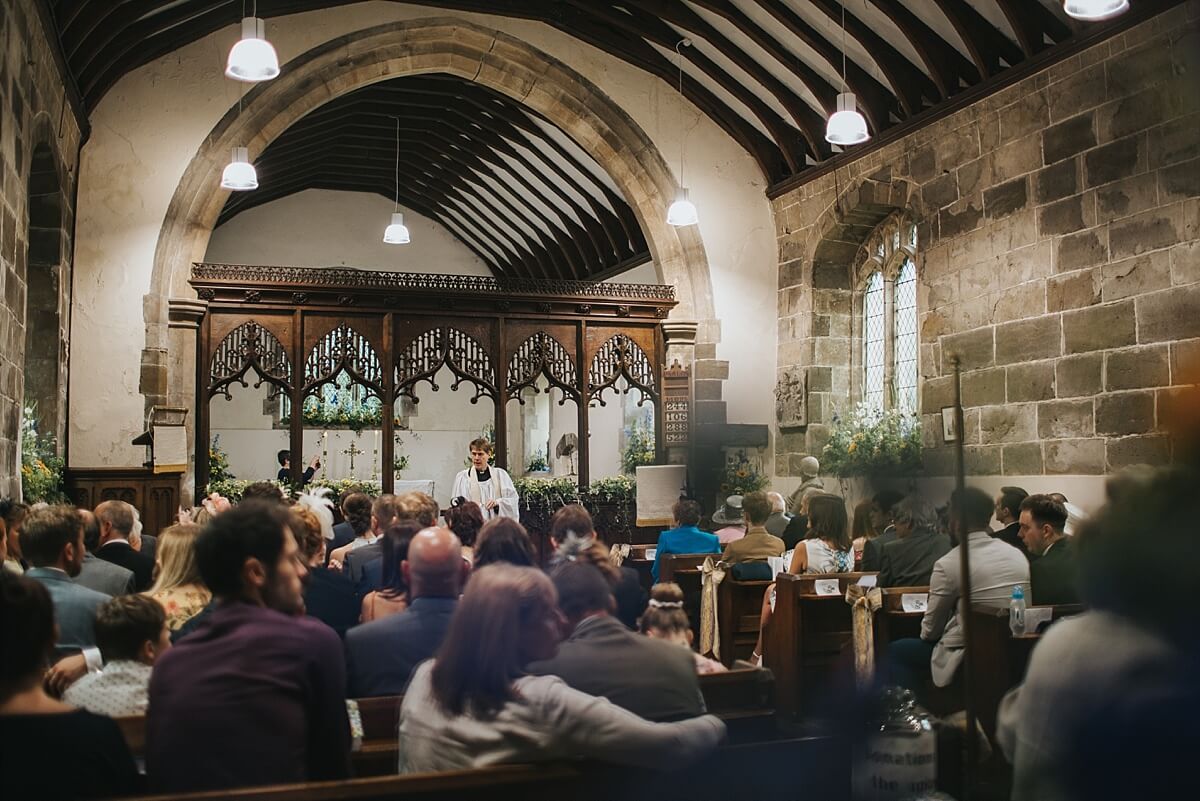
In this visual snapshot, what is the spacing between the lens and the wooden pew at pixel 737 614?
596cm

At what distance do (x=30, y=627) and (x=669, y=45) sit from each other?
9.09m

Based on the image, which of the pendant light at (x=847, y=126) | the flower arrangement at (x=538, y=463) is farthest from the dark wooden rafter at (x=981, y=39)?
the flower arrangement at (x=538, y=463)

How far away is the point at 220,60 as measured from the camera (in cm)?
970

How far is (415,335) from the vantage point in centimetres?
1015

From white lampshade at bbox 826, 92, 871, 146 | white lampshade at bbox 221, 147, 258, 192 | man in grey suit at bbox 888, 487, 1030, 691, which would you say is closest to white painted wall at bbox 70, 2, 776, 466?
white lampshade at bbox 221, 147, 258, 192

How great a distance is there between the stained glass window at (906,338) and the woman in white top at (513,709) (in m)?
7.61

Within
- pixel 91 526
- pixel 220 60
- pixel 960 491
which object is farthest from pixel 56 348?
pixel 960 491

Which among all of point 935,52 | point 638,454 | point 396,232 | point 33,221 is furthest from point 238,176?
point 935,52

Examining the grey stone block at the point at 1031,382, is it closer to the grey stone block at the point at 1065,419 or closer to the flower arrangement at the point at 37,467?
the grey stone block at the point at 1065,419

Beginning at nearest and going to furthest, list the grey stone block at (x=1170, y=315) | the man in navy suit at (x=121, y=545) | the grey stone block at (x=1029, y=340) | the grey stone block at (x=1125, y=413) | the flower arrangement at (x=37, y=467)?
the man in navy suit at (x=121, y=545)
the grey stone block at (x=1170, y=315)
the grey stone block at (x=1125, y=413)
the grey stone block at (x=1029, y=340)
the flower arrangement at (x=37, y=467)

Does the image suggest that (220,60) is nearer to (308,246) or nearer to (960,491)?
(308,246)

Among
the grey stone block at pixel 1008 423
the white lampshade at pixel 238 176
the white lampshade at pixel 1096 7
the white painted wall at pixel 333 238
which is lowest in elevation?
the grey stone block at pixel 1008 423

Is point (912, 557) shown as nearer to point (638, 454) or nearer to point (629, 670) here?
point (629, 670)

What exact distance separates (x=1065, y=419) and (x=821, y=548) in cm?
238
